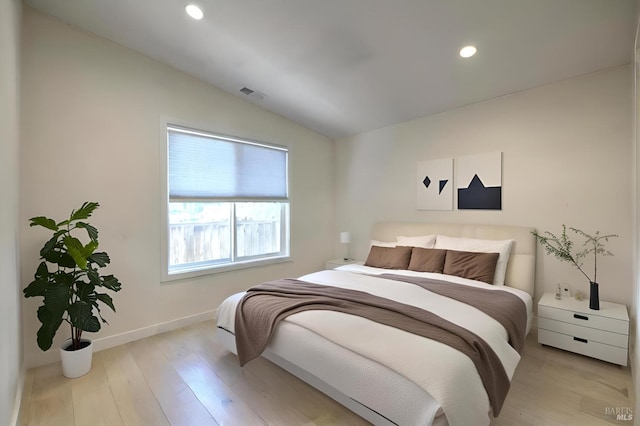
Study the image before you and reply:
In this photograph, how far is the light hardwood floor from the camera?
5.93 feet

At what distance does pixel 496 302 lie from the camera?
2.26m

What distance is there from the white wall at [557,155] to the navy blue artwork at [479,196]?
0.06 metres

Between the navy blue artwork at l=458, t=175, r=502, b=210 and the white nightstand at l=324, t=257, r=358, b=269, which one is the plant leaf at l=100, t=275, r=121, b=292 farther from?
the navy blue artwork at l=458, t=175, r=502, b=210

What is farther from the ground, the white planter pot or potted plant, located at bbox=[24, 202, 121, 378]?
potted plant, located at bbox=[24, 202, 121, 378]

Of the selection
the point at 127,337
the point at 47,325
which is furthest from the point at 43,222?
the point at 127,337

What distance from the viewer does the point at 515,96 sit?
3135mm

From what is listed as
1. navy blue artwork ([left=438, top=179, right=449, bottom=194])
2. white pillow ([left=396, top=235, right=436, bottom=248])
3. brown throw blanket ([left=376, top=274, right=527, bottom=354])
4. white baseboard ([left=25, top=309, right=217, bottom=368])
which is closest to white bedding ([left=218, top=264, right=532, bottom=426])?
brown throw blanket ([left=376, top=274, right=527, bottom=354])

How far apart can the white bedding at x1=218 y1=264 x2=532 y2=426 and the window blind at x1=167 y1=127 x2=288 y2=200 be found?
2104 millimetres

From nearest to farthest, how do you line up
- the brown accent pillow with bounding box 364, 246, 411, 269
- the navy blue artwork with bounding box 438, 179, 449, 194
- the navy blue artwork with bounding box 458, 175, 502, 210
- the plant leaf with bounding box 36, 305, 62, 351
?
1. the plant leaf with bounding box 36, 305, 62, 351
2. the navy blue artwork with bounding box 458, 175, 502, 210
3. the brown accent pillow with bounding box 364, 246, 411, 269
4. the navy blue artwork with bounding box 438, 179, 449, 194

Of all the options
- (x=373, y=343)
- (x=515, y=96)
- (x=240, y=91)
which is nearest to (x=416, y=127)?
(x=515, y=96)

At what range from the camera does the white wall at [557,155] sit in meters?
2.60

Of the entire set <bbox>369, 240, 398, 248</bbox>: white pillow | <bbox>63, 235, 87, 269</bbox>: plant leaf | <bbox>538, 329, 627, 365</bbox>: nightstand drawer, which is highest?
<bbox>63, 235, 87, 269</bbox>: plant leaf

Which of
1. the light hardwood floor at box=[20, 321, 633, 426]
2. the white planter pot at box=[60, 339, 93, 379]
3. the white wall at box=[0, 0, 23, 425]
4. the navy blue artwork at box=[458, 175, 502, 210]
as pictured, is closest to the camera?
the white wall at box=[0, 0, 23, 425]

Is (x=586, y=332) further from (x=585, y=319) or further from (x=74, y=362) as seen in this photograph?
(x=74, y=362)
